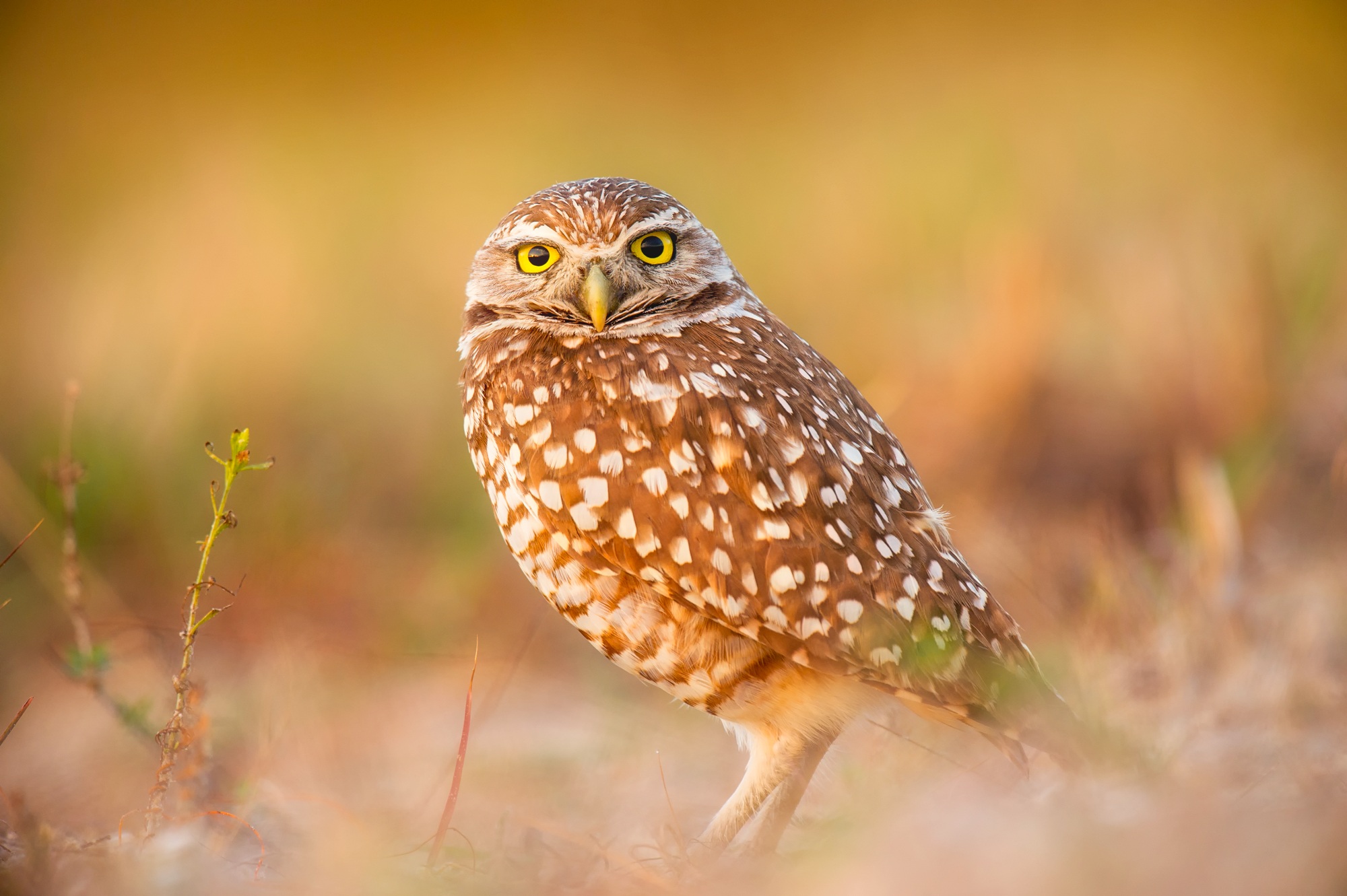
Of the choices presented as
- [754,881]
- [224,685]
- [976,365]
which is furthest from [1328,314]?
[224,685]

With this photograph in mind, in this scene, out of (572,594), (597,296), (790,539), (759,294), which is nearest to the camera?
(790,539)

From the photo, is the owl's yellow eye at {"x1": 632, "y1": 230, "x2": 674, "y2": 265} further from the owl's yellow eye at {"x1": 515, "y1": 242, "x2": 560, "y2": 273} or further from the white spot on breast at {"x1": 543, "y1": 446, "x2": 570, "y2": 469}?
the white spot on breast at {"x1": 543, "y1": 446, "x2": 570, "y2": 469}

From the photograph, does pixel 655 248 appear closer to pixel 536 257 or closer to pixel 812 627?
pixel 536 257

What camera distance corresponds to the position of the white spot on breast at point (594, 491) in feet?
6.88

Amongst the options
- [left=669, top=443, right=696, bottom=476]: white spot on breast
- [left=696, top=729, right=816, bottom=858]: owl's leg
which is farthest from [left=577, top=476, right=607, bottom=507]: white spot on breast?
[left=696, top=729, right=816, bottom=858]: owl's leg

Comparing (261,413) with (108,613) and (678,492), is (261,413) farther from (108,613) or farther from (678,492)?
(678,492)

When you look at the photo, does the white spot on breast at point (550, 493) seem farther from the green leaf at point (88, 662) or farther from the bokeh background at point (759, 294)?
the green leaf at point (88, 662)

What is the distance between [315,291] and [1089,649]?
17.4 feet

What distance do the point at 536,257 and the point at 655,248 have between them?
0.98 feet

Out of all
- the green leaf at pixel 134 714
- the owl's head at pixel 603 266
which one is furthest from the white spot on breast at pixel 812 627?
the green leaf at pixel 134 714

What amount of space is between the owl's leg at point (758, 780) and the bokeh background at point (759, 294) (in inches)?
5.2

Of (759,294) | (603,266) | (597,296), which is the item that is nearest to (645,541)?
(597,296)

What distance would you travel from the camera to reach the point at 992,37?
866cm

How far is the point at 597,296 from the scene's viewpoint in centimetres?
231
